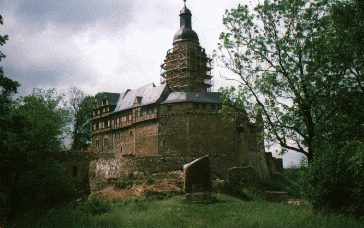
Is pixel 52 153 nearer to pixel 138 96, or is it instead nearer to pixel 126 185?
pixel 126 185

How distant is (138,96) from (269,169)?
24.6 metres

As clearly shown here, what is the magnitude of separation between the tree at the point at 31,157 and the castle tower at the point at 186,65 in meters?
16.4

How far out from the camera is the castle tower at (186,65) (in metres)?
50.8

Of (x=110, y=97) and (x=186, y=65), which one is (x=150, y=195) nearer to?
(x=186, y=65)

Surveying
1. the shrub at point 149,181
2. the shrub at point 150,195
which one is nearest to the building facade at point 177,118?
the shrub at point 149,181

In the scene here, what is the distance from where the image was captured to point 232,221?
48.3 feet

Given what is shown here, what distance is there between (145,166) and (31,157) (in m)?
9.71

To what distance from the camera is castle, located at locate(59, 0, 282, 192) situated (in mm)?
33400

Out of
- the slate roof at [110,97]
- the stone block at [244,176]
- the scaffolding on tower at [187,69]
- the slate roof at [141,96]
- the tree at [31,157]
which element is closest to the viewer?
the tree at [31,157]

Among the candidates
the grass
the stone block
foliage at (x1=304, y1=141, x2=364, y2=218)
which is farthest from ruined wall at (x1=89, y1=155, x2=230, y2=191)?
foliage at (x1=304, y1=141, x2=364, y2=218)

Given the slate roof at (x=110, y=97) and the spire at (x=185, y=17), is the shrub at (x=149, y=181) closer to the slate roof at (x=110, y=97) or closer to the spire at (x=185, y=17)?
the slate roof at (x=110, y=97)

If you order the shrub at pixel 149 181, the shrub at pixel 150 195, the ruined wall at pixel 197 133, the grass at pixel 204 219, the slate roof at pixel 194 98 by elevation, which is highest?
the slate roof at pixel 194 98

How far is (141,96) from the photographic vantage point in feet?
160

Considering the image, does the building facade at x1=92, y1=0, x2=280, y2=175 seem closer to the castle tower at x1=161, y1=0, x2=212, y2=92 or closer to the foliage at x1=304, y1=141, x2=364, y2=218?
the castle tower at x1=161, y1=0, x2=212, y2=92
